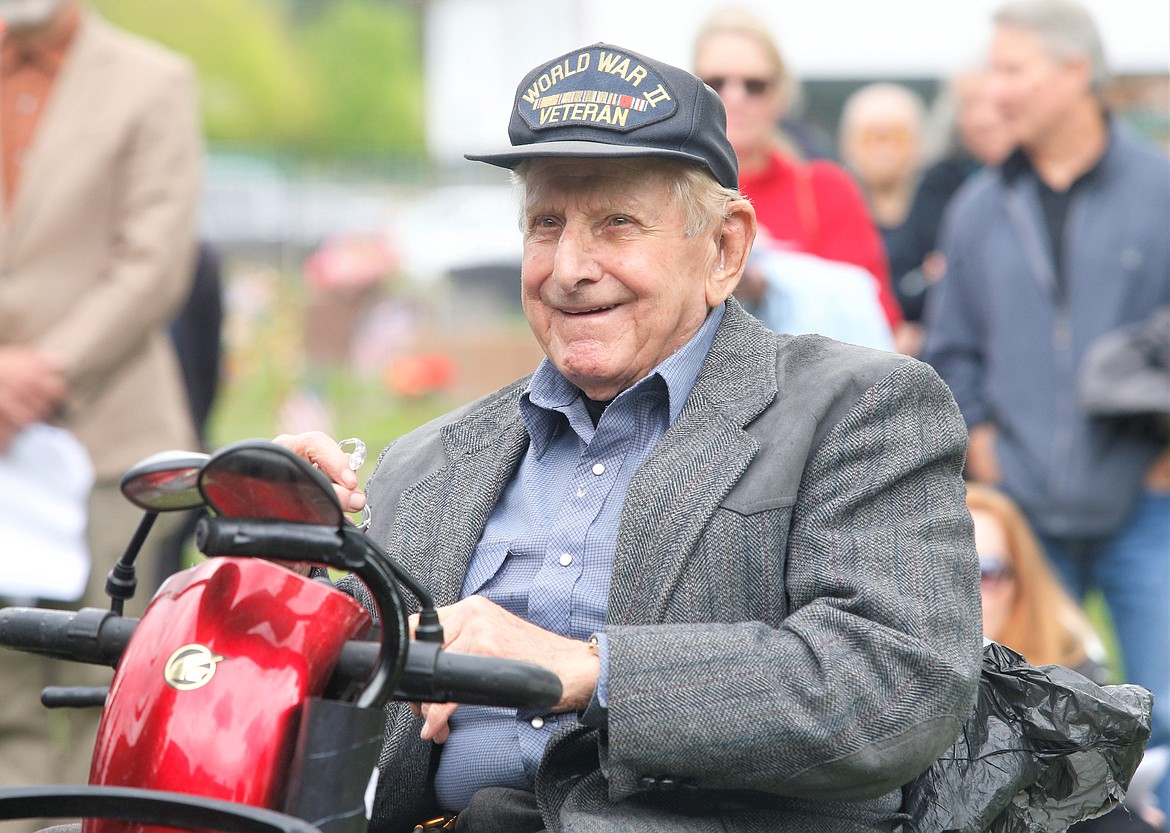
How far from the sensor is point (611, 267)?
2662 millimetres

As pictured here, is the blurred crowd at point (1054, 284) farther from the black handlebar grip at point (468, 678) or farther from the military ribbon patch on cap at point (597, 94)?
the black handlebar grip at point (468, 678)

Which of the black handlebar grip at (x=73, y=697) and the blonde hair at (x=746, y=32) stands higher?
the blonde hair at (x=746, y=32)

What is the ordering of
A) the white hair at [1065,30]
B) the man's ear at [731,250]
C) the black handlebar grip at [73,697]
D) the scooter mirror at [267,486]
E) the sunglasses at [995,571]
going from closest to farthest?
1. the scooter mirror at [267,486]
2. the black handlebar grip at [73,697]
3. the man's ear at [731,250]
4. the sunglasses at [995,571]
5. the white hair at [1065,30]

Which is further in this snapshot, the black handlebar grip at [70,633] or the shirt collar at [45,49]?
the shirt collar at [45,49]

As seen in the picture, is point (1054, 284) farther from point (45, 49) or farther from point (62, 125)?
point (45, 49)

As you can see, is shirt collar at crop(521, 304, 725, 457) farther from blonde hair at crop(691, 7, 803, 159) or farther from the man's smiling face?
blonde hair at crop(691, 7, 803, 159)

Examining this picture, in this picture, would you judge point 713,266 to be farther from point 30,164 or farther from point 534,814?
point 30,164

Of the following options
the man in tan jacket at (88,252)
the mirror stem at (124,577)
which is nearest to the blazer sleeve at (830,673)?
the mirror stem at (124,577)

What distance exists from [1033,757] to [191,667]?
1.24 metres

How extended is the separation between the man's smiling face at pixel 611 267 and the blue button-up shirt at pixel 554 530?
6cm

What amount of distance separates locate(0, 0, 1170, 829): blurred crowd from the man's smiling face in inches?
73.3

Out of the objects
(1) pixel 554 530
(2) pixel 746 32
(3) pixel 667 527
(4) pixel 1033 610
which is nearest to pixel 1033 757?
(3) pixel 667 527

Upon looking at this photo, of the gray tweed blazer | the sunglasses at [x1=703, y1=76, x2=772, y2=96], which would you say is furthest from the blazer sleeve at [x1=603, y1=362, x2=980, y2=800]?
the sunglasses at [x1=703, y1=76, x2=772, y2=96]

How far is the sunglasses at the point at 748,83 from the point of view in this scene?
473cm
